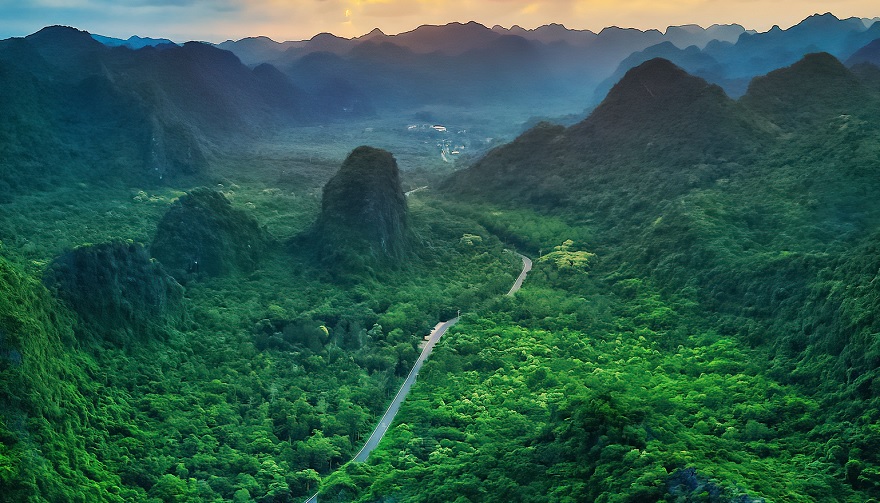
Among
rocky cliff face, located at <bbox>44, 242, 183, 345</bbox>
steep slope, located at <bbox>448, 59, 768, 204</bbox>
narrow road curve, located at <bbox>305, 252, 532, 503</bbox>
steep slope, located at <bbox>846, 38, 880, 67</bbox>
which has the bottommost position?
narrow road curve, located at <bbox>305, 252, 532, 503</bbox>

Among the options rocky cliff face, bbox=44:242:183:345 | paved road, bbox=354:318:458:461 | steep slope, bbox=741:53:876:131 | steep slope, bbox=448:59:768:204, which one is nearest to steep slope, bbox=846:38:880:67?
steep slope, bbox=741:53:876:131

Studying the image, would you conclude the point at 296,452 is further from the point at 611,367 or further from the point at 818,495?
the point at 818,495

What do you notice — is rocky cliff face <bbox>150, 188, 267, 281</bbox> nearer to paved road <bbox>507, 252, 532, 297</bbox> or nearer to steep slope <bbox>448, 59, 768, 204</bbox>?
paved road <bbox>507, 252, 532, 297</bbox>

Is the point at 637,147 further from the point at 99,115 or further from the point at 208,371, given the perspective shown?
the point at 99,115

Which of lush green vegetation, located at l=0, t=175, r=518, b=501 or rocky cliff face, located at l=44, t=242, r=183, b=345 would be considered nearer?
lush green vegetation, located at l=0, t=175, r=518, b=501

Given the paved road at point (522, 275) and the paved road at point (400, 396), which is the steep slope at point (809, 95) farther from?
the paved road at point (400, 396)

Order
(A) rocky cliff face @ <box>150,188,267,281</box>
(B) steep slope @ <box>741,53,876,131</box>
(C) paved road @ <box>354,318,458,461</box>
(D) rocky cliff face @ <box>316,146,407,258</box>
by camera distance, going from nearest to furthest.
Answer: (C) paved road @ <box>354,318,458,461</box> → (A) rocky cliff face @ <box>150,188,267,281</box> → (D) rocky cliff face @ <box>316,146,407,258</box> → (B) steep slope @ <box>741,53,876,131</box>
